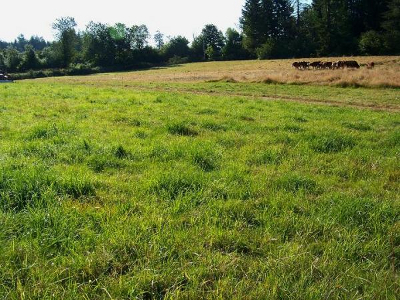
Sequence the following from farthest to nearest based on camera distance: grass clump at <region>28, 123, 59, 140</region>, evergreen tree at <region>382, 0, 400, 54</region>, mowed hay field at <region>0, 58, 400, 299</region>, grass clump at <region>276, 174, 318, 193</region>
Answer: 1. evergreen tree at <region>382, 0, 400, 54</region>
2. grass clump at <region>28, 123, 59, 140</region>
3. grass clump at <region>276, 174, 318, 193</region>
4. mowed hay field at <region>0, 58, 400, 299</region>

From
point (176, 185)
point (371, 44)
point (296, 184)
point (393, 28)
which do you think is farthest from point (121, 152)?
point (393, 28)

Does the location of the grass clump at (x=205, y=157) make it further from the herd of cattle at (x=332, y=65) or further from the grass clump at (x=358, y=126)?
the herd of cattle at (x=332, y=65)

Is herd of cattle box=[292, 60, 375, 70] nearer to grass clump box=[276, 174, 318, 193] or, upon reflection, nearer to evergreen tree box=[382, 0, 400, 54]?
evergreen tree box=[382, 0, 400, 54]

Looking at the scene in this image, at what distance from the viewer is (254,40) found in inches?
4033

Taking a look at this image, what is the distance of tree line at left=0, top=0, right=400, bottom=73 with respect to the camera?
266 feet

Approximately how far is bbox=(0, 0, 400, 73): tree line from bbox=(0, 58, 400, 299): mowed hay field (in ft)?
251

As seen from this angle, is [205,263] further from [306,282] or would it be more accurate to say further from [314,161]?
[314,161]

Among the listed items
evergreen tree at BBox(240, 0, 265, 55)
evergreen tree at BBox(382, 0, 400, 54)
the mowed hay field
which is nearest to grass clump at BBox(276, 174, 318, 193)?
the mowed hay field

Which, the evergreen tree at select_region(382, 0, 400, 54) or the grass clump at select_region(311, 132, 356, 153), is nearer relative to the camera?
the grass clump at select_region(311, 132, 356, 153)

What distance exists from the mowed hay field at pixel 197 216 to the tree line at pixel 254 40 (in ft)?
251

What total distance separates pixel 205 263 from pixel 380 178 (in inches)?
164

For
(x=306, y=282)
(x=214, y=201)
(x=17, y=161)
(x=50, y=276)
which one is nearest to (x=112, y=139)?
(x=17, y=161)

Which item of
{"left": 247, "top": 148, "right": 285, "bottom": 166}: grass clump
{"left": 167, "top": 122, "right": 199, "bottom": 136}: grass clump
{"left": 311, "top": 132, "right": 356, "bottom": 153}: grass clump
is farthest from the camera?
{"left": 167, "top": 122, "right": 199, "bottom": 136}: grass clump

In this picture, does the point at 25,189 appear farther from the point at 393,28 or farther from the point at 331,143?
the point at 393,28
